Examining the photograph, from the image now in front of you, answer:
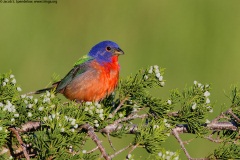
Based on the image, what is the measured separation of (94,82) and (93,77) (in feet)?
0.25

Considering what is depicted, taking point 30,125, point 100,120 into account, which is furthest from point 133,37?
point 30,125

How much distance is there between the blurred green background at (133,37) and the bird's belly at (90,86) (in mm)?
2194

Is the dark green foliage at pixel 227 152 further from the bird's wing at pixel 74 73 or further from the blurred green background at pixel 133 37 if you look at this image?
the blurred green background at pixel 133 37

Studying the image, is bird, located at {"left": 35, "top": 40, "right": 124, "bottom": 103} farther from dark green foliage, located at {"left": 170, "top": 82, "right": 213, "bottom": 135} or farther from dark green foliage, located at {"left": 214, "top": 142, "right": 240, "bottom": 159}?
dark green foliage, located at {"left": 214, "top": 142, "right": 240, "bottom": 159}

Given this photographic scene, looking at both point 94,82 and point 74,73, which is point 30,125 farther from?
point 74,73

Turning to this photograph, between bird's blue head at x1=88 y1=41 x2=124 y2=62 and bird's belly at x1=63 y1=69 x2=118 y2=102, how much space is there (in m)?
0.30

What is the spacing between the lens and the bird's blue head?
639 centimetres

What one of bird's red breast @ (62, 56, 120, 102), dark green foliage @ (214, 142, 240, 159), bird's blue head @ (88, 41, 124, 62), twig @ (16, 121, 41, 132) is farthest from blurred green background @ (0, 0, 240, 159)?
twig @ (16, 121, 41, 132)

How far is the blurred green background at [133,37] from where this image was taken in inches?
352

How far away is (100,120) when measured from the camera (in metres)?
3.88

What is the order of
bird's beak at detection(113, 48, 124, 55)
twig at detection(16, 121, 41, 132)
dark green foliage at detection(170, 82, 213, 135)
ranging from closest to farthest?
twig at detection(16, 121, 41, 132) → dark green foliage at detection(170, 82, 213, 135) → bird's beak at detection(113, 48, 124, 55)

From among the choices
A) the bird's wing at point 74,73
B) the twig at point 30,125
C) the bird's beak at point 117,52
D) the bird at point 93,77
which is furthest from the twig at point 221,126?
the bird's beak at point 117,52

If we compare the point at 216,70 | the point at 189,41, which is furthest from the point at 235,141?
the point at 189,41

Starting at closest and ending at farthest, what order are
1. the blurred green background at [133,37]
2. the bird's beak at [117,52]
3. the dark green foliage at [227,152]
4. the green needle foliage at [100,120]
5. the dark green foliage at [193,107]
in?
the green needle foliage at [100,120], the dark green foliage at [227,152], the dark green foliage at [193,107], the bird's beak at [117,52], the blurred green background at [133,37]
